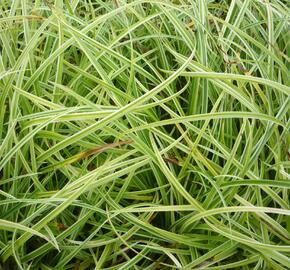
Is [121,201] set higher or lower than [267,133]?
lower

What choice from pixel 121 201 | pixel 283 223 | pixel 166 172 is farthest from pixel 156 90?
pixel 283 223

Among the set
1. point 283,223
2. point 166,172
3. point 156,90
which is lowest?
point 283,223

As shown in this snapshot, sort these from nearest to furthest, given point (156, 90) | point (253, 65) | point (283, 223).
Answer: point (156, 90)
point (283, 223)
point (253, 65)

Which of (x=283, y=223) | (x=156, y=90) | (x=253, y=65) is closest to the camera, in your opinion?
(x=156, y=90)

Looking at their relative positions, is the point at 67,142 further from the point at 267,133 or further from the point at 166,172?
the point at 267,133

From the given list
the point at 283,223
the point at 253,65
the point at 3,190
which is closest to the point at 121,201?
the point at 3,190

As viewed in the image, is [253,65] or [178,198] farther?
[253,65]
